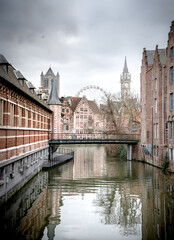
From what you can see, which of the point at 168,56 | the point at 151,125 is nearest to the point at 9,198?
the point at 168,56

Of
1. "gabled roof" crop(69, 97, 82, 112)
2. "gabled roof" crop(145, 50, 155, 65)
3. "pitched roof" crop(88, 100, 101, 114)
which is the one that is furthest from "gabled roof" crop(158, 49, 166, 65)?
"pitched roof" crop(88, 100, 101, 114)

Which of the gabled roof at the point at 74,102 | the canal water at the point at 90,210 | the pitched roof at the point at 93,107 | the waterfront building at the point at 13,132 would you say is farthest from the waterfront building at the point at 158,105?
the pitched roof at the point at 93,107

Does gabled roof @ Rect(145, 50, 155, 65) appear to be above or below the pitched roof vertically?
above

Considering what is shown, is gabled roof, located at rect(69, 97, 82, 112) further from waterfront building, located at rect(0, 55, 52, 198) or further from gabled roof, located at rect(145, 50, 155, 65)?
waterfront building, located at rect(0, 55, 52, 198)

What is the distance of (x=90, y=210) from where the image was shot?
12484 mm

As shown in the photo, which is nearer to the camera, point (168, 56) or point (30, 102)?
point (30, 102)

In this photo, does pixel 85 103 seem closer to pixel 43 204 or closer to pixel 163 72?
pixel 163 72

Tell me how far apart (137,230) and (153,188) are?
25.1 ft

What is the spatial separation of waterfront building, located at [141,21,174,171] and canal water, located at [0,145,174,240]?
246 inches

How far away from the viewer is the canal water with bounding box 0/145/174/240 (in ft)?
31.2

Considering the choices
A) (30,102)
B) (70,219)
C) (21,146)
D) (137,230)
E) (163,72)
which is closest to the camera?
(137,230)

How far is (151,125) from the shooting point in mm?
29906

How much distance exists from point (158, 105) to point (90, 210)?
56.8 ft

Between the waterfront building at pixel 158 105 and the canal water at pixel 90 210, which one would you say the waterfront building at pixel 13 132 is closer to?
the canal water at pixel 90 210
